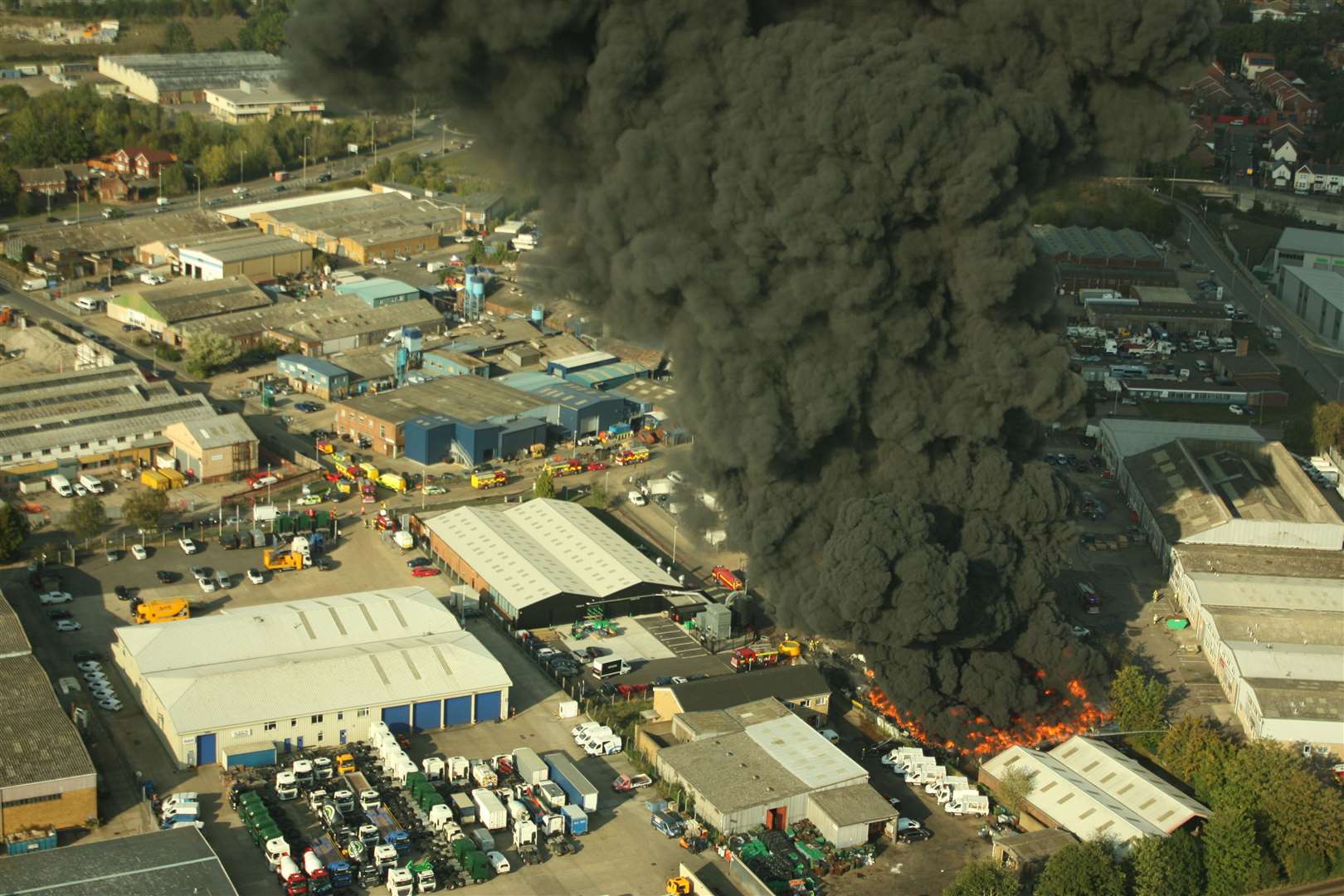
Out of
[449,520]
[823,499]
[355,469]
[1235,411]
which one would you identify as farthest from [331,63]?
[1235,411]

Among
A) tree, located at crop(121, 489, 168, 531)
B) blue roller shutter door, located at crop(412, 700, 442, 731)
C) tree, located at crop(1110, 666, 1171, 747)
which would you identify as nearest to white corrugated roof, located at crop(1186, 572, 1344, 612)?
tree, located at crop(1110, 666, 1171, 747)

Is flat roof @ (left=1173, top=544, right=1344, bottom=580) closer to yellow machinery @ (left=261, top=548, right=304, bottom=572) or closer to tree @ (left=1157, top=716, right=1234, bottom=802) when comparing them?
tree @ (left=1157, top=716, right=1234, bottom=802)

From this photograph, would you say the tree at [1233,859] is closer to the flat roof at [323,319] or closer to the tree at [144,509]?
the tree at [144,509]

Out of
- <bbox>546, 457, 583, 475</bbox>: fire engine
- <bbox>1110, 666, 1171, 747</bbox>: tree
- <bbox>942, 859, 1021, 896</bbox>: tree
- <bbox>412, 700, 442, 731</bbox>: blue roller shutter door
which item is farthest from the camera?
<bbox>546, 457, 583, 475</bbox>: fire engine

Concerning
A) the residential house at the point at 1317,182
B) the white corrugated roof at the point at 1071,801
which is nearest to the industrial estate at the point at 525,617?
the white corrugated roof at the point at 1071,801

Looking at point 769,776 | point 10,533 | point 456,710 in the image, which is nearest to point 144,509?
point 10,533

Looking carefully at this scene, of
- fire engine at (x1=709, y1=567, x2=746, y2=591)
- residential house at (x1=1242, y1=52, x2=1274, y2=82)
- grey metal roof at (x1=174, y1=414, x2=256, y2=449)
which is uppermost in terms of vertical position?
residential house at (x1=1242, y1=52, x2=1274, y2=82)

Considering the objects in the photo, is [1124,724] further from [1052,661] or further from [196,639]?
[196,639]
